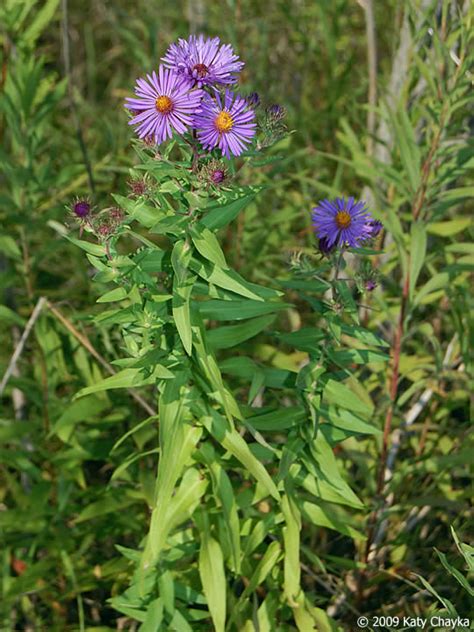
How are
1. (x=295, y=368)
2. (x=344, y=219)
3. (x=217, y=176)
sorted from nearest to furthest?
(x=217, y=176) → (x=344, y=219) → (x=295, y=368)

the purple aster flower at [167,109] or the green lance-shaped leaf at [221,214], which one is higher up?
the purple aster flower at [167,109]

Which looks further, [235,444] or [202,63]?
[235,444]

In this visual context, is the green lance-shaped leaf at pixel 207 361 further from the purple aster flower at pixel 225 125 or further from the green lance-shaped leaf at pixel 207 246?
the purple aster flower at pixel 225 125

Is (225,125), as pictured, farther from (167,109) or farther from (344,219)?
(344,219)

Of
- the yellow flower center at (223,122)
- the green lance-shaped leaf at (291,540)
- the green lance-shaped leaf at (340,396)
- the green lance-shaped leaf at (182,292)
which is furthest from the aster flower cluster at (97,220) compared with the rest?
the green lance-shaped leaf at (291,540)

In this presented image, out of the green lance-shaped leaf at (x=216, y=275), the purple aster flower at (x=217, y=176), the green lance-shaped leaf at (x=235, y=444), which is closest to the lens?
the purple aster flower at (x=217, y=176)

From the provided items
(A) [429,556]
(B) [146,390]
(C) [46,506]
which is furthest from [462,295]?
(C) [46,506]

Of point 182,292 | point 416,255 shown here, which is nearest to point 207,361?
point 182,292

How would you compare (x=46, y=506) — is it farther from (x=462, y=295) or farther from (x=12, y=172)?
(x=462, y=295)
